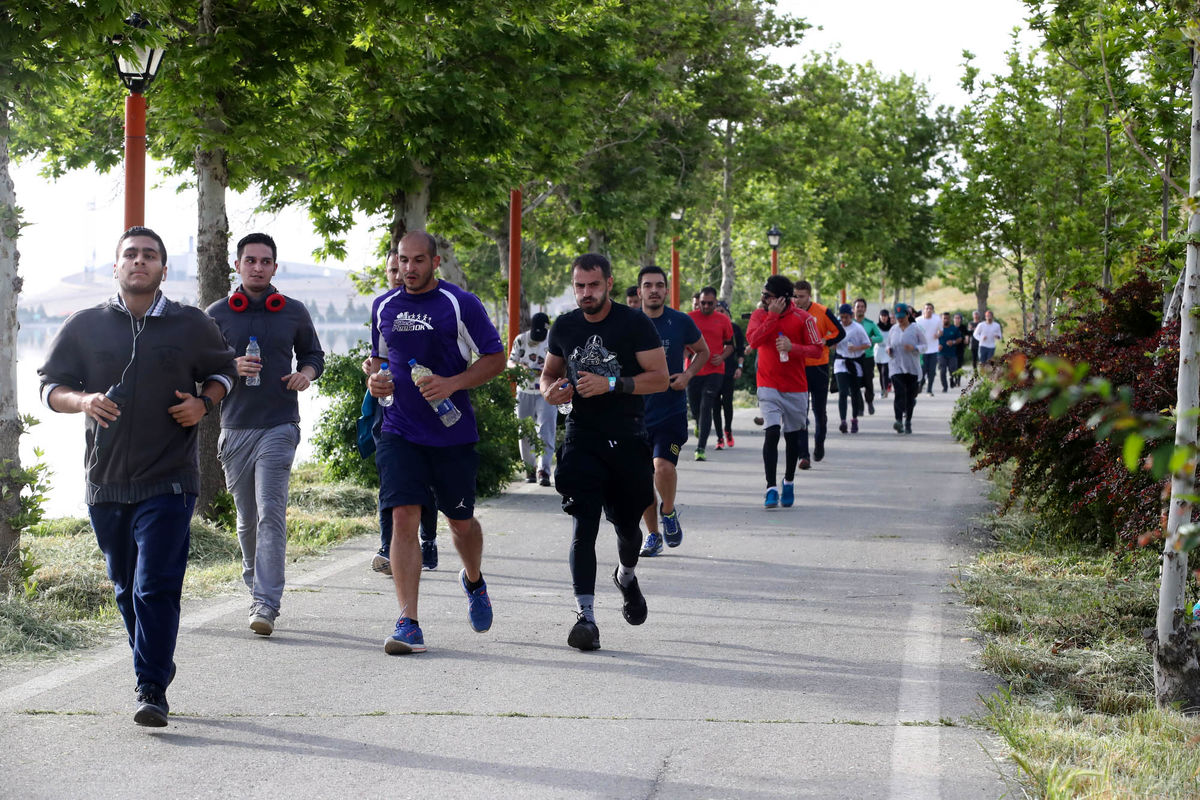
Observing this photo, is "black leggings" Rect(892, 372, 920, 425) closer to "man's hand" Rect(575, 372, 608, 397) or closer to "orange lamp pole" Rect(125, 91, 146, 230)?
"orange lamp pole" Rect(125, 91, 146, 230)

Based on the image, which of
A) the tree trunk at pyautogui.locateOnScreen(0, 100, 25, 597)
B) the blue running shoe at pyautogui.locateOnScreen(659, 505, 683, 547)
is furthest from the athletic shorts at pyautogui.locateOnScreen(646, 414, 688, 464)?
the tree trunk at pyautogui.locateOnScreen(0, 100, 25, 597)

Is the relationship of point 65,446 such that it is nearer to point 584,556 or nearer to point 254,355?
point 254,355

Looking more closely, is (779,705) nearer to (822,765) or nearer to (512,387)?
(822,765)

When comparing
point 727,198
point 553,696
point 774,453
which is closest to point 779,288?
point 774,453

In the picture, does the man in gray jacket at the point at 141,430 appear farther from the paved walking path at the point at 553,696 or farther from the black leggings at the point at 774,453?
the black leggings at the point at 774,453

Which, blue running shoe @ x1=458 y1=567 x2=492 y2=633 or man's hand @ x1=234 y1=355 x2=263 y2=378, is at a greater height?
man's hand @ x1=234 y1=355 x2=263 y2=378

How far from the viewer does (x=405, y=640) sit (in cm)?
666

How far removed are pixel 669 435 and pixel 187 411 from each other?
5.11 m

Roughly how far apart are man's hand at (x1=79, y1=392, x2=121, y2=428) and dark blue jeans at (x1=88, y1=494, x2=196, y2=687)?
397 millimetres

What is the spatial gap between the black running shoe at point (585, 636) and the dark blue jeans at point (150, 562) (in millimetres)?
2016

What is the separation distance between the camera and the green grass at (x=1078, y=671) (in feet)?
14.7

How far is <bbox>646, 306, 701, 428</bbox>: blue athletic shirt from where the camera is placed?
33.1 feet

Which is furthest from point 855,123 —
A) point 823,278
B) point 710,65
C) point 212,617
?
point 212,617

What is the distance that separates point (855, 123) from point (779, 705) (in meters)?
48.2
